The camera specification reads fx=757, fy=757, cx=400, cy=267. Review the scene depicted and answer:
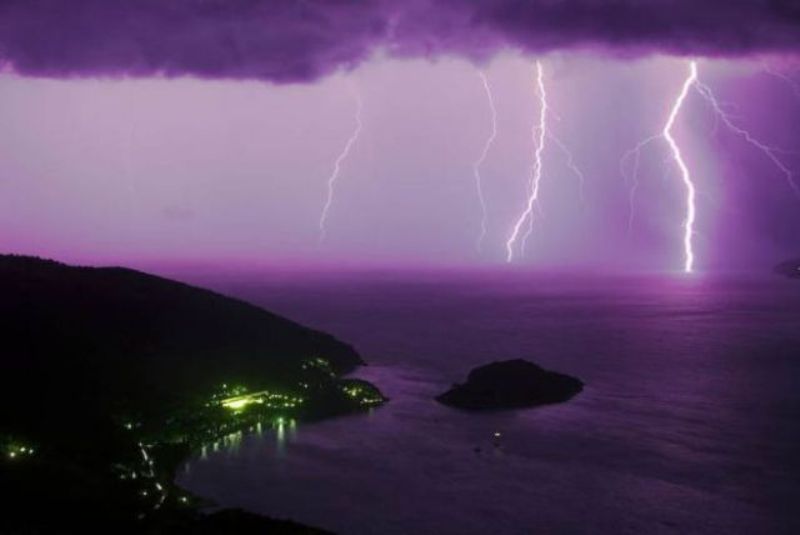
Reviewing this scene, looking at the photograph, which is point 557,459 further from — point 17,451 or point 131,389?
point 131,389

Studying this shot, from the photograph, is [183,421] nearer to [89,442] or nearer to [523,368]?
[89,442]

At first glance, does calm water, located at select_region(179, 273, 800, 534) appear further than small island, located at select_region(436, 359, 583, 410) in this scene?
No

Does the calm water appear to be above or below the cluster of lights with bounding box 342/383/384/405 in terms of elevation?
below

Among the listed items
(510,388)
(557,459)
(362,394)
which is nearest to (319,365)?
(362,394)

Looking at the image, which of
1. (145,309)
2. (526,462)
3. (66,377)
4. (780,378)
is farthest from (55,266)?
(780,378)

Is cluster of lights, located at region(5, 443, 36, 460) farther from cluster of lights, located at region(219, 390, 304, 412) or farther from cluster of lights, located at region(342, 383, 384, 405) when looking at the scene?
cluster of lights, located at region(342, 383, 384, 405)

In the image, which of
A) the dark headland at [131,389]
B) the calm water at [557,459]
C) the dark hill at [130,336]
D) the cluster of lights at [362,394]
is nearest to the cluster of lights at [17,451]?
the dark headland at [131,389]

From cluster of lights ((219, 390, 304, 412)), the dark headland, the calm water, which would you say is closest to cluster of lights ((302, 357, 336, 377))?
the dark headland
